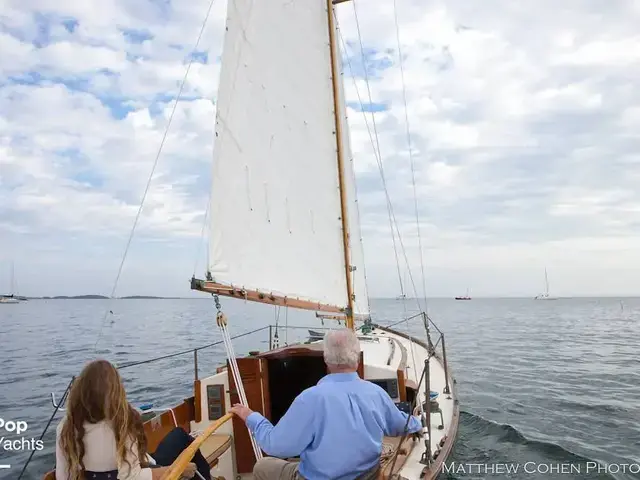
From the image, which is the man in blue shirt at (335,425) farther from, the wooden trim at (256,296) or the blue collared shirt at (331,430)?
the wooden trim at (256,296)

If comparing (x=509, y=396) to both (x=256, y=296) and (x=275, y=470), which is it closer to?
(x=256, y=296)

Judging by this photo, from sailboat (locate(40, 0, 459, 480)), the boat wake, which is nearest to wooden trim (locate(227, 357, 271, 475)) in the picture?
sailboat (locate(40, 0, 459, 480))

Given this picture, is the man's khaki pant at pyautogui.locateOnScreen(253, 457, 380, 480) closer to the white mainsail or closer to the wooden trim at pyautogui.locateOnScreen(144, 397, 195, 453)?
the wooden trim at pyautogui.locateOnScreen(144, 397, 195, 453)

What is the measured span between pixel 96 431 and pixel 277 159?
534 cm

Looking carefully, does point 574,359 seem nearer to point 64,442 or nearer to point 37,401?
point 37,401

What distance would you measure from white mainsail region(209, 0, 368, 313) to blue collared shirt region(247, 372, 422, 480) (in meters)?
3.66

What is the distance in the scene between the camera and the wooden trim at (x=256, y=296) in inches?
246

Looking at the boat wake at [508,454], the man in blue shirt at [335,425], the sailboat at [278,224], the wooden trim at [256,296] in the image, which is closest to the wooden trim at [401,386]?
the sailboat at [278,224]

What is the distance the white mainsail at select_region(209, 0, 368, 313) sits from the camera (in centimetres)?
690

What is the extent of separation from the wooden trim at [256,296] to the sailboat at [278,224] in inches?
0.7

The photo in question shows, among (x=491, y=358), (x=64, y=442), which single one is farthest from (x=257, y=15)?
(x=491, y=358)

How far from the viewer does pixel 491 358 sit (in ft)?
73.7

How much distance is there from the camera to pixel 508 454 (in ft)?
31.5

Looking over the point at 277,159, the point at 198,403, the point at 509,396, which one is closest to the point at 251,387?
the point at 198,403
